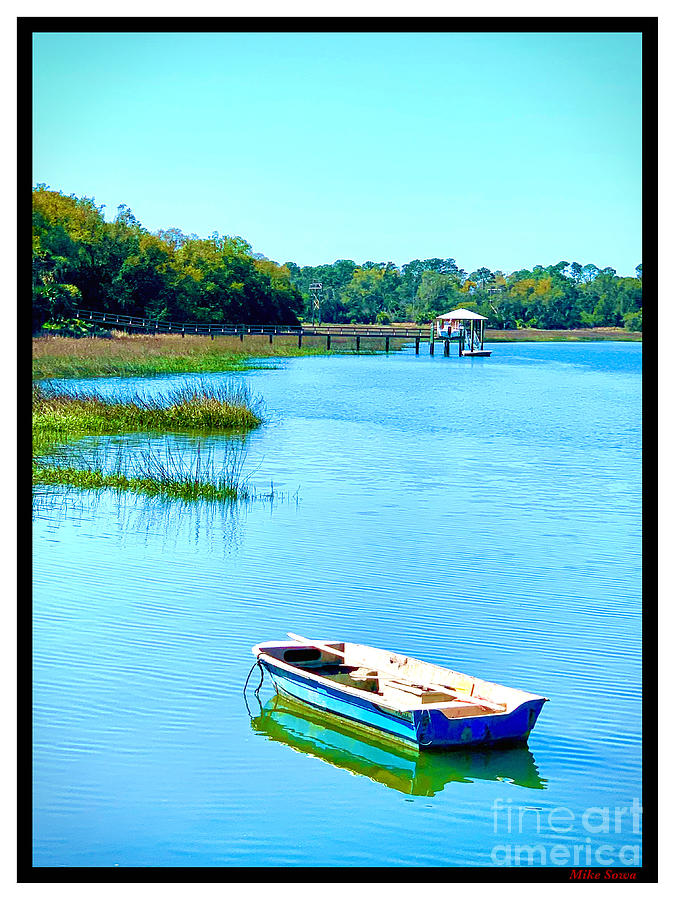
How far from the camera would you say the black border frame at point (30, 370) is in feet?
15.0

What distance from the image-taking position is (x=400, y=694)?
735cm

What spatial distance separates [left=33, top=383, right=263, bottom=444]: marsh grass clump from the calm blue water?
204 centimetres

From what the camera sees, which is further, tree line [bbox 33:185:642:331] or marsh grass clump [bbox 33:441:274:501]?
tree line [bbox 33:185:642:331]

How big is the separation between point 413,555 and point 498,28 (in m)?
8.13

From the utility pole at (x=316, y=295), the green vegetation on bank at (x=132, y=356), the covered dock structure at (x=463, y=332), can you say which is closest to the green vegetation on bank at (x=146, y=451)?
the green vegetation on bank at (x=132, y=356)

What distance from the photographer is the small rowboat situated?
6.77m

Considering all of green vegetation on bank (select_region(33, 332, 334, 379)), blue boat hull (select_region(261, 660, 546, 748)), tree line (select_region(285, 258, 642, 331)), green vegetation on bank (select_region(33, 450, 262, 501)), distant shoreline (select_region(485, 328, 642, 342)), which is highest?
tree line (select_region(285, 258, 642, 331))

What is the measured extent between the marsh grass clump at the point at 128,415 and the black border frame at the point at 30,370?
15060mm

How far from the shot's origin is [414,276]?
110188 mm

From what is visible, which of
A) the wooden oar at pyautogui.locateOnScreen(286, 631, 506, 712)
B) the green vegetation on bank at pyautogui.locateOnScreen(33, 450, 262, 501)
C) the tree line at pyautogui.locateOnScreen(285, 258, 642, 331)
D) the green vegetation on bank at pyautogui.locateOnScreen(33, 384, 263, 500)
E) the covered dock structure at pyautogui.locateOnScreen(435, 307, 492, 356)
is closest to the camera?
the wooden oar at pyautogui.locateOnScreen(286, 631, 506, 712)

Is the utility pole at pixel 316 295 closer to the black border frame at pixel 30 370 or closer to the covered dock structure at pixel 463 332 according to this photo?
the covered dock structure at pixel 463 332

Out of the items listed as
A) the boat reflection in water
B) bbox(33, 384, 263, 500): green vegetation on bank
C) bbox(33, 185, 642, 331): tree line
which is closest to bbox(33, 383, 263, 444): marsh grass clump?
bbox(33, 384, 263, 500): green vegetation on bank

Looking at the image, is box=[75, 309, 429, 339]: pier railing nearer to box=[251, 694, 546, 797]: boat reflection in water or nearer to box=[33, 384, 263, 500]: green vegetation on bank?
box=[33, 384, 263, 500]: green vegetation on bank

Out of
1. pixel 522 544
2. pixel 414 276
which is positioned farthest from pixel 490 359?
pixel 522 544
